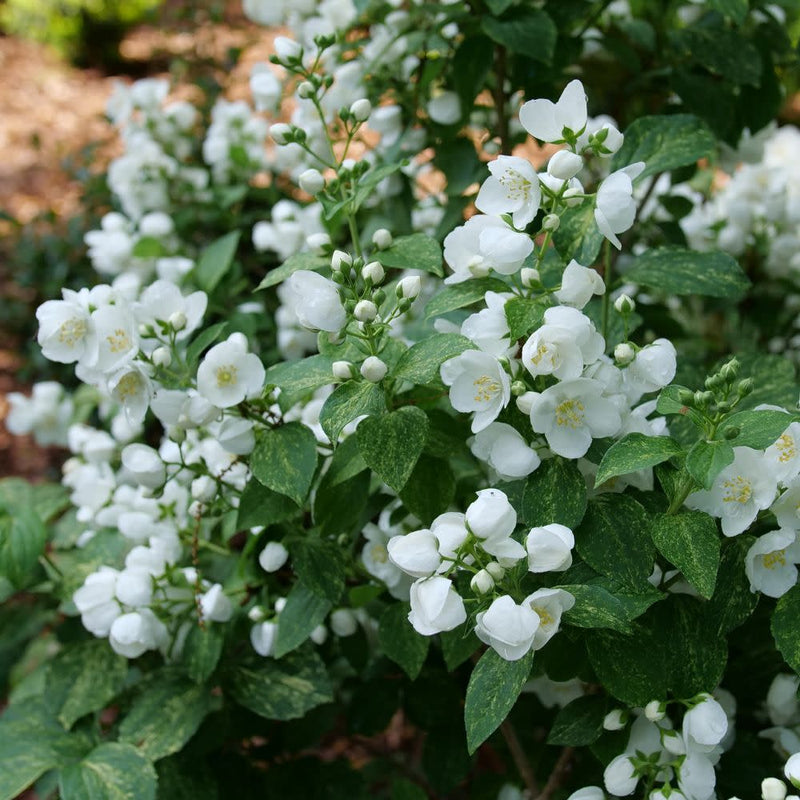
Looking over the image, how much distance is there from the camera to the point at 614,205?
112 cm

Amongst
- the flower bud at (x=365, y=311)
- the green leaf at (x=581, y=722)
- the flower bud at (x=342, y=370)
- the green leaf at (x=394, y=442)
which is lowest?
the green leaf at (x=581, y=722)

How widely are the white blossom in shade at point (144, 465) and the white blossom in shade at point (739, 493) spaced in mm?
777

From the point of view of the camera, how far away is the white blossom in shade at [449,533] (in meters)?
1.03

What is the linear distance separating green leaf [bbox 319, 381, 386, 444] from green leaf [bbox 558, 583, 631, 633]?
1.05 feet

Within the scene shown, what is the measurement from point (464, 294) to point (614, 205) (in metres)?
0.24

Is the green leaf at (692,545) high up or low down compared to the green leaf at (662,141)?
down

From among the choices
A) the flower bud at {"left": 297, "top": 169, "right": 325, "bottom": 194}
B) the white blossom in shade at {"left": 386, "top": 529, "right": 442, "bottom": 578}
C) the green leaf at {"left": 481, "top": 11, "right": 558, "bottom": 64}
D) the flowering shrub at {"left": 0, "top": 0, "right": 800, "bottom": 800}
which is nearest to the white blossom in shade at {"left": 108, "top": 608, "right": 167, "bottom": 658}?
the flowering shrub at {"left": 0, "top": 0, "right": 800, "bottom": 800}

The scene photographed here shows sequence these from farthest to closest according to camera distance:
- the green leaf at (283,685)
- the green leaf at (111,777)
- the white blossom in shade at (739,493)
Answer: the green leaf at (283,685), the green leaf at (111,777), the white blossom in shade at (739,493)

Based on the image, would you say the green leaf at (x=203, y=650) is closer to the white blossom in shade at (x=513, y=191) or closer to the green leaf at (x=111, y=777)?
the green leaf at (x=111, y=777)

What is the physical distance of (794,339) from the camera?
9.16 ft

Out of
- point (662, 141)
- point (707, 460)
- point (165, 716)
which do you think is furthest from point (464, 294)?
point (165, 716)

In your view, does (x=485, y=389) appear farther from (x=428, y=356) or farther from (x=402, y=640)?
(x=402, y=640)

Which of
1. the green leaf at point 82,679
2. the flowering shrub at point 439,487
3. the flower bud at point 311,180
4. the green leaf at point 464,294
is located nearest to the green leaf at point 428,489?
the flowering shrub at point 439,487

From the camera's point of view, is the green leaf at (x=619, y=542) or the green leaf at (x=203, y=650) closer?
the green leaf at (x=619, y=542)
